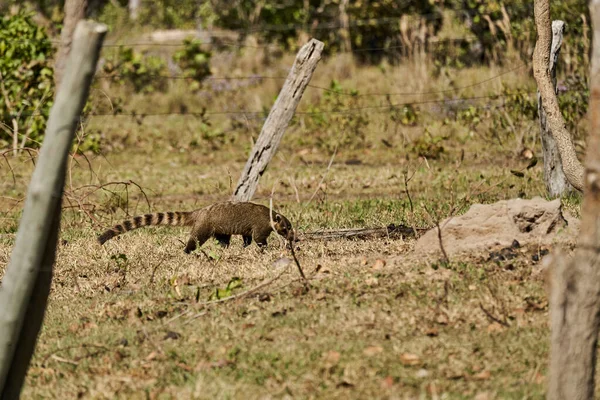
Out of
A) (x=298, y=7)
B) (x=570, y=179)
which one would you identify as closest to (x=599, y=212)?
(x=570, y=179)

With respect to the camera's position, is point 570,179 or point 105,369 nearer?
point 105,369

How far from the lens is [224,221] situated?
8.30m

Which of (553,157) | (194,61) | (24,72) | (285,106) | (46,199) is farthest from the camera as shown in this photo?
(194,61)

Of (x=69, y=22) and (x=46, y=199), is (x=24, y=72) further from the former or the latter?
(x=46, y=199)

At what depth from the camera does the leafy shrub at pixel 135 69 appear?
17.1 metres

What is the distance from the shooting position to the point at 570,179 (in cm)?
768

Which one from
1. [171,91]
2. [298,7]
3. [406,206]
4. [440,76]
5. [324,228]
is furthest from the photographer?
[298,7]

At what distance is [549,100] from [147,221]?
3382mm

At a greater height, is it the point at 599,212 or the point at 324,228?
the point at 599,212

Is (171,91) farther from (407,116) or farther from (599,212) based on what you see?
(599,212)

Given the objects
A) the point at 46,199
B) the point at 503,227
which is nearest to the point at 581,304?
the point at 46,199

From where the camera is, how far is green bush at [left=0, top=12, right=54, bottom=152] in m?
14.0

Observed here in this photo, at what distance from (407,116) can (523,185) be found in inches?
158

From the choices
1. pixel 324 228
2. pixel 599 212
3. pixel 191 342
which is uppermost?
pixel 599 212
